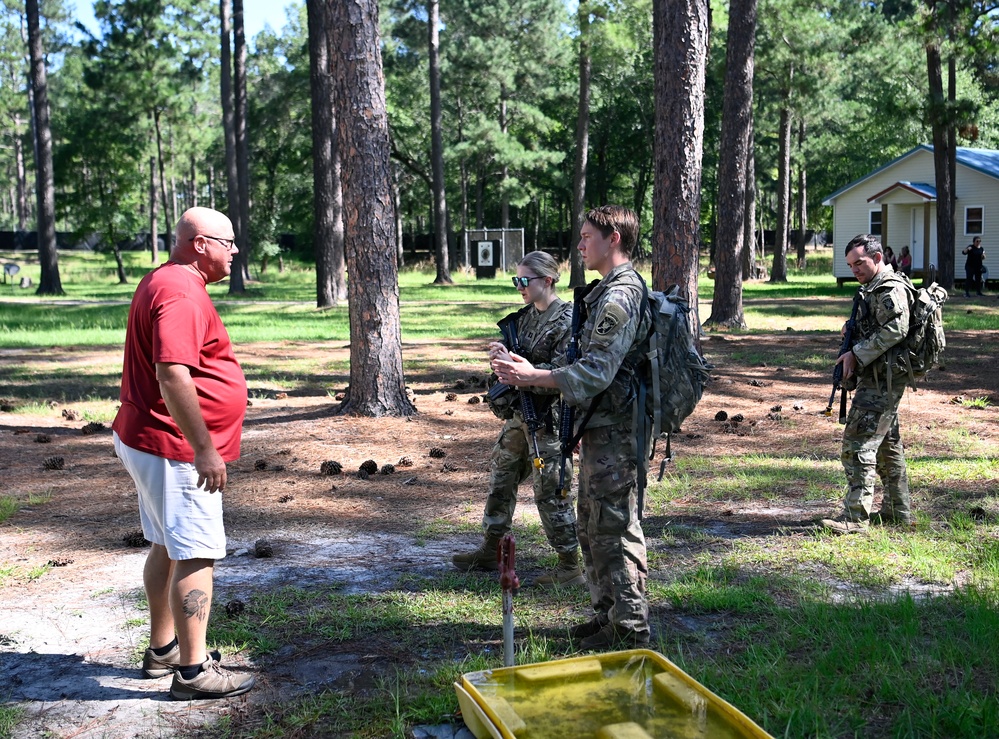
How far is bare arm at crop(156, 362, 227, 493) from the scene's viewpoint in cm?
379

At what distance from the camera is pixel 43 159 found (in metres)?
30.8

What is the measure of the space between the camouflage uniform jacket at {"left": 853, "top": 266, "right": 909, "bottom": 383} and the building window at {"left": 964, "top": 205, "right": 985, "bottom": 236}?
1276 inches

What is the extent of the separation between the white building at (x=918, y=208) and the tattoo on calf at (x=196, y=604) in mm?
33103

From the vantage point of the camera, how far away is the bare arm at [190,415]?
12.4 feet

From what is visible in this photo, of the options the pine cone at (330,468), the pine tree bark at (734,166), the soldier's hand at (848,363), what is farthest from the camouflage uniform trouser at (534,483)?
the pine tree bark at (734,166)

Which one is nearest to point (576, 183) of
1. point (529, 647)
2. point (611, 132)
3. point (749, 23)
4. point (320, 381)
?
point (749, 23)

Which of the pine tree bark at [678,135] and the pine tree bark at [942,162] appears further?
the pine tree bark at [942,162]

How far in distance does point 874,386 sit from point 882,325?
407 mm

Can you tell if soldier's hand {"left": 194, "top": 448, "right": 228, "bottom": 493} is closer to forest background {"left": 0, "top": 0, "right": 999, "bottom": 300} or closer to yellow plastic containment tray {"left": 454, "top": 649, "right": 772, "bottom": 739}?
yellow plastic containment tray {"left": 454, "top": 649, "right": 772, "bottom": 739}

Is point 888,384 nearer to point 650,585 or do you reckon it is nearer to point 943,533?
point 943,533

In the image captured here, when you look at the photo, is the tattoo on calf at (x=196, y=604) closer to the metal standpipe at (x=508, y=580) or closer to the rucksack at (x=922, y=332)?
the metal standpipe at (x=508, y=580)

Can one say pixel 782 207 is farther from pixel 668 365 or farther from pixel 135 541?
pixel 668 365

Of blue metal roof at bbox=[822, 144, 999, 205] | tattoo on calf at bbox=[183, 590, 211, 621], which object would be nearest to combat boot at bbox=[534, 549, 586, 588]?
tattoo on calf at bbox=[183, 590, 211, 621]

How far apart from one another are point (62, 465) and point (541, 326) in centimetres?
521
